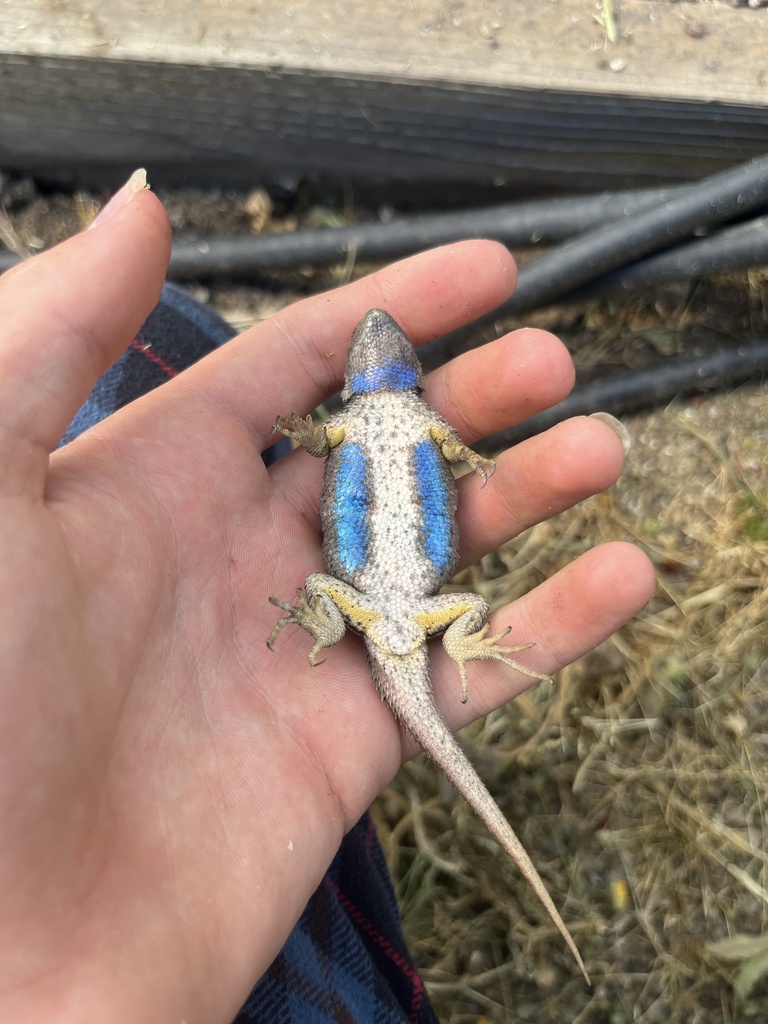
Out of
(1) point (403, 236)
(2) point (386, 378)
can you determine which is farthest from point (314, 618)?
(1) point (403, 236)

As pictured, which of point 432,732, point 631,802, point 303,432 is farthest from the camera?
point 631,802

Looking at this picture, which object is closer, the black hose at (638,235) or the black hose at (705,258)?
the black hose at (638,235)

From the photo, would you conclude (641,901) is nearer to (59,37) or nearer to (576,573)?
(576,573)

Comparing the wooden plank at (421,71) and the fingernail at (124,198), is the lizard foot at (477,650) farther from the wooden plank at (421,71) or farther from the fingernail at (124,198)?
the wooden plank at (421,71)

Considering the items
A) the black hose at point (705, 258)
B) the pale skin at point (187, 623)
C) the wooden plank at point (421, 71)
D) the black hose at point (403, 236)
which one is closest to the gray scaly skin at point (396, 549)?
the pale skin at point (187, 623)

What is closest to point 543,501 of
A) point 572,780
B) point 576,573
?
point 576,573

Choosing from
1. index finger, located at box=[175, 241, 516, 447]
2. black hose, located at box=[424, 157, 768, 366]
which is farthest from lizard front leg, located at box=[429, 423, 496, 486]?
black hose, located at box=[424, 157, 768, 366]

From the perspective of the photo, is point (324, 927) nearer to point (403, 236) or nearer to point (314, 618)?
point (314, 618)
